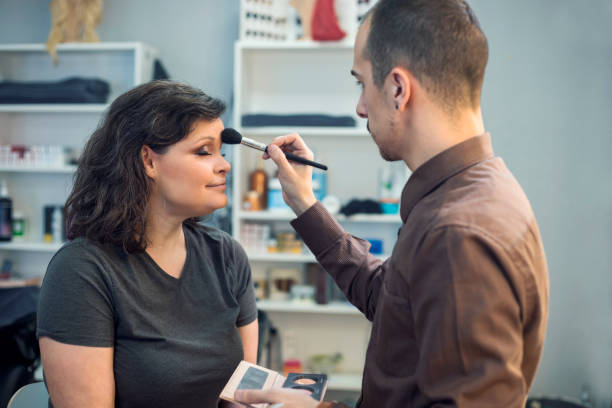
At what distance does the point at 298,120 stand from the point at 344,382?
1.47 m

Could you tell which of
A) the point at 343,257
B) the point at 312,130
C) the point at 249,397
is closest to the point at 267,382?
the point at 249,397

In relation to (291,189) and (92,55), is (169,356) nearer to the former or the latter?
(291,189)

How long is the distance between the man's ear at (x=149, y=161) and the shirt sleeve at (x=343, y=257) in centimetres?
40

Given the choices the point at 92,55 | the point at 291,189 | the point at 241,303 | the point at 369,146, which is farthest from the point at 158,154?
the point at 92,55

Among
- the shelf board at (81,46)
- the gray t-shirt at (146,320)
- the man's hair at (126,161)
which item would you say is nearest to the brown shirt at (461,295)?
the gray t-shirt at (146,320)

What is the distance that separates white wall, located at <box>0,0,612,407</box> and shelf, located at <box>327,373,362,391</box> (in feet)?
3.45

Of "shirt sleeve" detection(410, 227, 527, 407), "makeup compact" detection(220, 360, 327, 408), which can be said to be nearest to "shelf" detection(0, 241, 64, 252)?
"makeup compact" detection(220, 360, 327, 408)

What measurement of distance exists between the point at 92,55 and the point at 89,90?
1.20ft

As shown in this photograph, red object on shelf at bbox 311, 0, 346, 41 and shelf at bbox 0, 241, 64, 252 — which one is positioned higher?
red object on shelf at bbox 311, 0, 346, 41

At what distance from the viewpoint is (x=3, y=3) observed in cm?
338

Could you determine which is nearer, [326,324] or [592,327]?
[592,327]

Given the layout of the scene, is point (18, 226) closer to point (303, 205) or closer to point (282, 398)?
point (303, 205)

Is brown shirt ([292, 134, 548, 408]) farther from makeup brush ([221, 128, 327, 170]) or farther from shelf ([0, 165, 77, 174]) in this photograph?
shelf ([0, 165, 77, 174])

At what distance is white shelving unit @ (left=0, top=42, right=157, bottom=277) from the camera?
10.8ft
